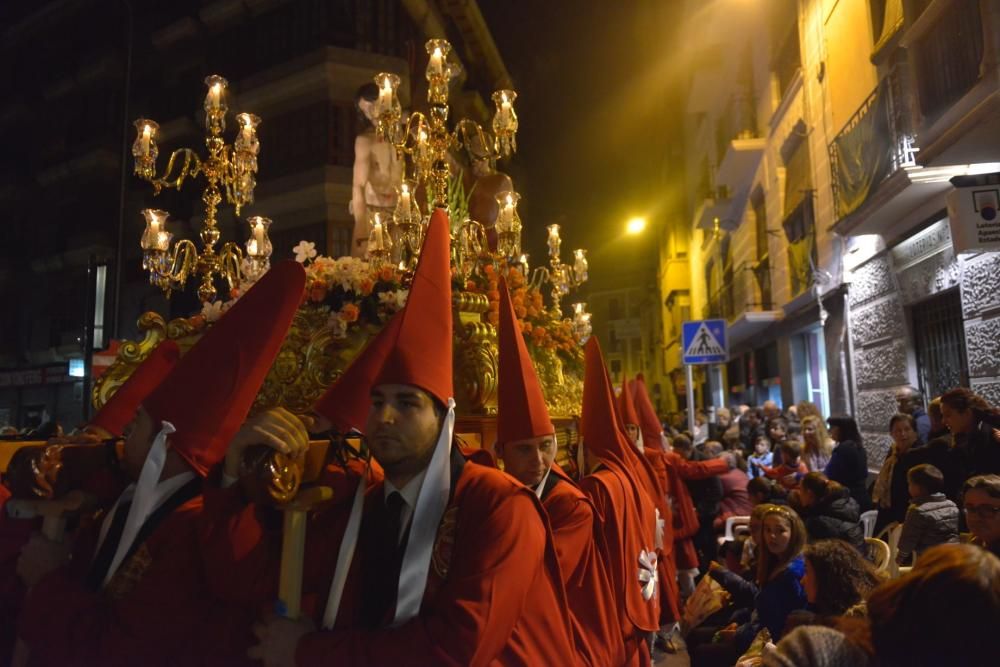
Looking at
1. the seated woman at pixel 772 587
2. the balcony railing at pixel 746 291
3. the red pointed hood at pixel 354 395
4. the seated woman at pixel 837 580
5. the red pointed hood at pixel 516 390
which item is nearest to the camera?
the red pointed hood at pixel 354 395

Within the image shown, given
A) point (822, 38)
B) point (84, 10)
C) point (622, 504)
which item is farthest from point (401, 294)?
point (84, 10)

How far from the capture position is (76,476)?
7.95 ft

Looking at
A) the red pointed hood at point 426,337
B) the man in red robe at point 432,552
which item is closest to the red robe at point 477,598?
the man in red robe at point 432,552

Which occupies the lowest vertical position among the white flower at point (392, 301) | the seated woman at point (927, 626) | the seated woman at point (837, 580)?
the seated woman at point (837, 580)

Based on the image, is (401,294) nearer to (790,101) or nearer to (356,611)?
(356,611)

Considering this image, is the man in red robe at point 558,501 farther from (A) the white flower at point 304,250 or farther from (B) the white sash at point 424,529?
(A) the white flower at point 304,250

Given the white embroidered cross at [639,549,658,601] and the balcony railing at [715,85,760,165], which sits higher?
the balcony railing at [715,85,760,165]

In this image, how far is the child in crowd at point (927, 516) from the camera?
13.7ft

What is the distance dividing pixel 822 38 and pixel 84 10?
27830mm

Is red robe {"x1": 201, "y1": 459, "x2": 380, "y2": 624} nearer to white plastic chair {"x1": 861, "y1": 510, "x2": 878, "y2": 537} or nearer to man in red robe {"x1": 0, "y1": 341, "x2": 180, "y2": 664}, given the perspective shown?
man in red robe {"x1": 0, "y1": 341, "x2": 180, "y2": 664}

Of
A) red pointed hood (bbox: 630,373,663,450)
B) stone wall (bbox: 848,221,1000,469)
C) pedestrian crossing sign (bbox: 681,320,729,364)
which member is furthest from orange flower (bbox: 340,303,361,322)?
stone wall (bbox: 848,221,1000,469)

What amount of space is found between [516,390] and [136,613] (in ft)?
5.03

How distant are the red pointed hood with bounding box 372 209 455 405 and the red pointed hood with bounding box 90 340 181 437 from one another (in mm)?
1522

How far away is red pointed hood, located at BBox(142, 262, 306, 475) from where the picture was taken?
2.09m
